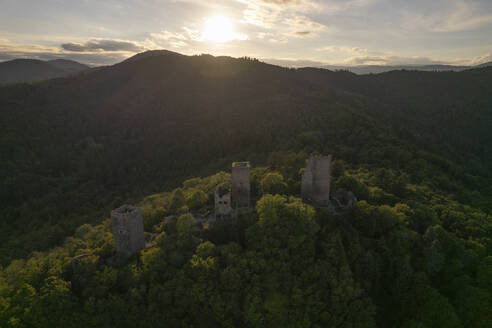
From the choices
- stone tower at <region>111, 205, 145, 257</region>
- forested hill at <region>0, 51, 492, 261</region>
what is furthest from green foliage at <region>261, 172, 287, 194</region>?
forested hill at <region>0, 51, 492, 261</region>

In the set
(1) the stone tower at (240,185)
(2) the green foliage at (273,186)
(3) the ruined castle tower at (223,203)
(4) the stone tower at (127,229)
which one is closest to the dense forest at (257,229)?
(2) the green foliage at (273,186)

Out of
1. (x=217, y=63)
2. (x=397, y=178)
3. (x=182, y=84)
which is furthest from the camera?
(x=217, y=63)

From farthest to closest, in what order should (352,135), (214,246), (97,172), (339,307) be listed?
(97,172) < (352,135) < (214,246) < (339,307)

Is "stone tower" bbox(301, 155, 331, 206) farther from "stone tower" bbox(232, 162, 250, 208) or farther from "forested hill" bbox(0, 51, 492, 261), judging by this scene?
"forested hill" bbox(0, 51, 492, 261)

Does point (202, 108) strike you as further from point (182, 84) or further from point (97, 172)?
point (97, 172)

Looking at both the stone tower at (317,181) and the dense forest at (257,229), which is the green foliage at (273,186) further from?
the stone tower at (317,181)

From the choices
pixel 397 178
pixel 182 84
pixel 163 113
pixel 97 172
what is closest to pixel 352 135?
pixel 397 178
